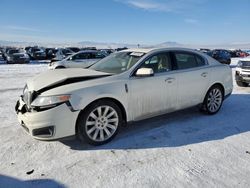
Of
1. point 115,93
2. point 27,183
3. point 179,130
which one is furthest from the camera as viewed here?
point 179,130

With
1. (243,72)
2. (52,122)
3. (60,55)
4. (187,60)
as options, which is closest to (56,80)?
(52,122)

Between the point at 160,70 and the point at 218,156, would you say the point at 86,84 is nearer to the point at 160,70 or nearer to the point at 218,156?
the point at 160,70

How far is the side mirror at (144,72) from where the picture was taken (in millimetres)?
4109

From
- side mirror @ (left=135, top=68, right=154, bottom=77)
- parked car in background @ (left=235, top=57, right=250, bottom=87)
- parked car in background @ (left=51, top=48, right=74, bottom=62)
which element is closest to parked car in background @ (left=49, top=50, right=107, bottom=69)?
parked car in background @ (left=51, top=48, right=74, bottom=62)

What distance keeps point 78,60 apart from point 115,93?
10425 mm

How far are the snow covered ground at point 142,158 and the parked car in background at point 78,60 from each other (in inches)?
340

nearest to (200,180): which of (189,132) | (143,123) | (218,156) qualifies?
(218,156)

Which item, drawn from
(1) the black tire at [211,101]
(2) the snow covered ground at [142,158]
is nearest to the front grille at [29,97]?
(2) the snow covered ground at [142,158]

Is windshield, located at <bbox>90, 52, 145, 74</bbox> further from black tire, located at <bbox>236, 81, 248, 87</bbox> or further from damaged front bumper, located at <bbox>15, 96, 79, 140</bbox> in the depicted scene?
black tire, located at <bbox>236, 81, 248, 87</bbox>

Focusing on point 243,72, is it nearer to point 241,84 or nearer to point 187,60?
point 241,84

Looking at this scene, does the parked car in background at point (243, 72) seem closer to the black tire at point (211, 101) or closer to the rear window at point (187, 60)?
the black tire at point (211, 101)

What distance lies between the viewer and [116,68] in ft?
15.0

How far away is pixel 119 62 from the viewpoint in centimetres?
478

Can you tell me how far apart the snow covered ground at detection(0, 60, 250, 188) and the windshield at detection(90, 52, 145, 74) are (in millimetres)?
1139
